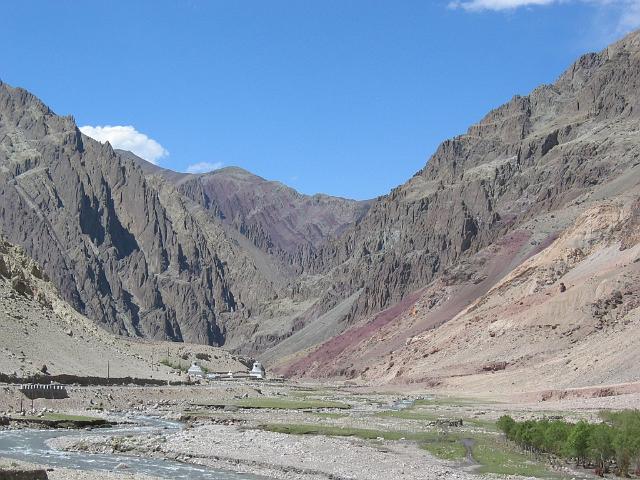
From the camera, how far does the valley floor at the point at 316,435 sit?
56688 mm

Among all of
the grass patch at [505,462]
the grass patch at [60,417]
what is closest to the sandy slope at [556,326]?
the grass patch at [505,462]

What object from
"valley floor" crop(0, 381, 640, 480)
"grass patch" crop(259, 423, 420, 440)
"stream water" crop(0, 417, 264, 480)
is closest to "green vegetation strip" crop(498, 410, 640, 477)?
"valley floor" crop(0, 381, 640, 480)

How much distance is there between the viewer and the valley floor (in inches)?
2232

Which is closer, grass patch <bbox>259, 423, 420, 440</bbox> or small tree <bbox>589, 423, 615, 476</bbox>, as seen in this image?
small tree <bbox>589, 423, 615, 476</bbox>

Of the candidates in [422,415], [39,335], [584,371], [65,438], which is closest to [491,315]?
[584,371]

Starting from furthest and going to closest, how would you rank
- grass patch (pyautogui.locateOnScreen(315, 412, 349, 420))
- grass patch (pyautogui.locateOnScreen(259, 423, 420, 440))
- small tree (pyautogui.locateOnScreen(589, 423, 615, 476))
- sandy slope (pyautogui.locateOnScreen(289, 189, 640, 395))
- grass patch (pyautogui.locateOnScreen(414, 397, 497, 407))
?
sandy slope (pyautogui.locateOnScreen(289, 189, 640, 395))
grass patch (pyautogui.locateOnScreen(414, 397, 497, 407))
grass patch (pyautogui.locateOnScreen(315, 412, 349, 420))
grass patch (pyautogui.locateOnScreen(259, 423, 420, 440))
small tree (pyautogui.locateOnScreen(589, 423, 615, 476))

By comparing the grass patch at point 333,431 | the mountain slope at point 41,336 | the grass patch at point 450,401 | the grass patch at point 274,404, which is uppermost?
the mountain slope at point 41,336

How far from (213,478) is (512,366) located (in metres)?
98.5

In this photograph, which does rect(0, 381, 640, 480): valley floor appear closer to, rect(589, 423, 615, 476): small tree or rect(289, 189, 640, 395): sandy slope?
rect(589, 423, 615, 476): small tree

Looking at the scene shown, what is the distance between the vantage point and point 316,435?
244 feet

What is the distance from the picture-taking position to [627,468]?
55750 mm

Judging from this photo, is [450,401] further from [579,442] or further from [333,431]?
[579,442]

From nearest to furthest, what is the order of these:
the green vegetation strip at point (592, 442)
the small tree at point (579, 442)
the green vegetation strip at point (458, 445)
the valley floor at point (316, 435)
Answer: the green vegetation strip at point (592, 442)
the valley floor at point (316, 435)
the green vegetation strip at point (458, 445)
the small tree at point (579, 442)

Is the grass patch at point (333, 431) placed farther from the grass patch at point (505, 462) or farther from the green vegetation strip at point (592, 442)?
the green vegetation strip at point (592, 442)
